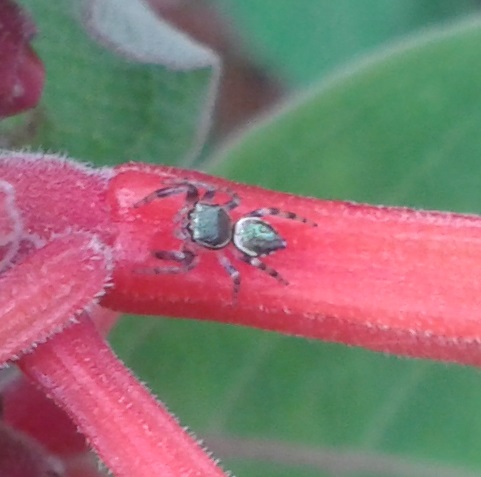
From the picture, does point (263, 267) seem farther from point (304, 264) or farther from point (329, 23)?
point (329, 23)

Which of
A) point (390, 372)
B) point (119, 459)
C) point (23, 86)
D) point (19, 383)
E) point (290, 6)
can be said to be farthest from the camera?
point (290, 6)

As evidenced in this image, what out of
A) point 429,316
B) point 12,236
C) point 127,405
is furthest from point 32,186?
point 429,316

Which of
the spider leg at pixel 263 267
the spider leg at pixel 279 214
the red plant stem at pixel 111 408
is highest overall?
the spider leg at pixel 279 214

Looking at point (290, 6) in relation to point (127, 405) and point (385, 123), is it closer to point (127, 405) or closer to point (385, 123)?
point (385, 123)

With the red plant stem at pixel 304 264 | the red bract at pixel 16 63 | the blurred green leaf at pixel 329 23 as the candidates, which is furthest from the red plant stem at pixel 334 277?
the blurred green leaf at pixel 329 23

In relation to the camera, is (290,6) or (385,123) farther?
(290,6)

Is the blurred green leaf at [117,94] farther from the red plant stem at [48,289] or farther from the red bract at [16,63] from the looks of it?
the red plant stem at [48,289]

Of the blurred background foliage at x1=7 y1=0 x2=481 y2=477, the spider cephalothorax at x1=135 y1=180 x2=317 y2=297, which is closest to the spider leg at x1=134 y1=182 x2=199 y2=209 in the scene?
the spider cephalothorax at x1=135 y1=180 x2=317 y2=297
